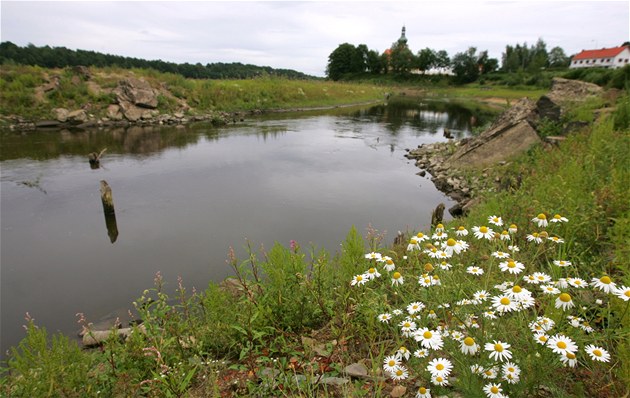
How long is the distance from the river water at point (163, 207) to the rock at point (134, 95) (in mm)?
5867

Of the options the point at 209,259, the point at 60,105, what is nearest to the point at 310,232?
the point at 209,259

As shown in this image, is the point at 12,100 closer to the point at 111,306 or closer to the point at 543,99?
the point at 111,306

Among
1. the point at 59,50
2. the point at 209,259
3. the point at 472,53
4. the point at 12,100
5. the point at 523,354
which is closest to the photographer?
the point at 523,354

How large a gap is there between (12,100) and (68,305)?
76.8ft

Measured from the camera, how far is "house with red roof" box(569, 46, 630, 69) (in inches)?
3051

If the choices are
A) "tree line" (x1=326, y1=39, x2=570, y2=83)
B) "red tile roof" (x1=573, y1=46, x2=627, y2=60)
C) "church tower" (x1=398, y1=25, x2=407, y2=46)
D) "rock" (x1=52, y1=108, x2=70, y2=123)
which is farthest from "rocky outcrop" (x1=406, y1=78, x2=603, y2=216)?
"church tower" (x1=398, y1=25, x2=407, y2=46)

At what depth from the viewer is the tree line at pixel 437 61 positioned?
262 feet

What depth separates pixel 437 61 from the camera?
87.2 metres

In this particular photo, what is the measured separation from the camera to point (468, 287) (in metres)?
2.54

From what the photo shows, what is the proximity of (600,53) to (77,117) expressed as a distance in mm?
108570

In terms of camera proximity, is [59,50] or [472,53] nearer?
[59,50]

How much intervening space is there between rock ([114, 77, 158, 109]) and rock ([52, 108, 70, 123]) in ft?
11.4

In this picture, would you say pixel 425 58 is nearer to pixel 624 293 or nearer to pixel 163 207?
pixel 163 207

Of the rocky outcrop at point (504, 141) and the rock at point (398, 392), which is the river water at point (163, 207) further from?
the rock at point (398, 392)
